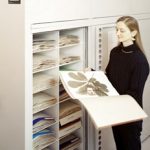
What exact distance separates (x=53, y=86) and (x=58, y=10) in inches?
18.5

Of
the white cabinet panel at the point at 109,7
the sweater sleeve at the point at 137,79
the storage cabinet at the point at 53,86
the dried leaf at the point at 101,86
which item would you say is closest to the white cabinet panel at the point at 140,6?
the white cabinet panel at the point at 109,7

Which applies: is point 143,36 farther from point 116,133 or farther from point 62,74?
point 62,74

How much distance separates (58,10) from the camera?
1.74 m

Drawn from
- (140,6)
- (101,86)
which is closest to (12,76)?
(101,86)

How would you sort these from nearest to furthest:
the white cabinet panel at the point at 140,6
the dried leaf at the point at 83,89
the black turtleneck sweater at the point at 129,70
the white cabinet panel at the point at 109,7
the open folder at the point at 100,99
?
the open folder at the point at 100,99 → the dried leaf at the point at 83,89 → the black turtleneck sweater at the point at 129,70 → the white cabinet panel at the point at 109,7 → the white cabinet panel at the point at 140,6

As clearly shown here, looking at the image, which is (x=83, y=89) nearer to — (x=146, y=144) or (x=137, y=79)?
(x=137, y=79)

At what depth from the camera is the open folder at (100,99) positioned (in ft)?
4.95

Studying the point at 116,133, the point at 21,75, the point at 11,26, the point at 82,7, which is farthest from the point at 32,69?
the point at 116,133

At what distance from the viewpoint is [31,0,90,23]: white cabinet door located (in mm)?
1601

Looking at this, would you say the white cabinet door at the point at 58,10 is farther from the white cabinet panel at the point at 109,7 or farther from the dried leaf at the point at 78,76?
the dried leaf at the point at 78,76

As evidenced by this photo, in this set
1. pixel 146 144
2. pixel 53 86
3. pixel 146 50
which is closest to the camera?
pixel 53 86

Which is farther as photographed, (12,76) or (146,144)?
(146,144)

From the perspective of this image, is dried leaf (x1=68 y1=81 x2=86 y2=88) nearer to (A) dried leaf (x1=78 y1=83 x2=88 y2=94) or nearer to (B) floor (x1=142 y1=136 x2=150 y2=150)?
(A) dried leaf (x1=78 y1=83 x2=88 y2=94)

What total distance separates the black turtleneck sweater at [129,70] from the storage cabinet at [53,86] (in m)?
0.27
